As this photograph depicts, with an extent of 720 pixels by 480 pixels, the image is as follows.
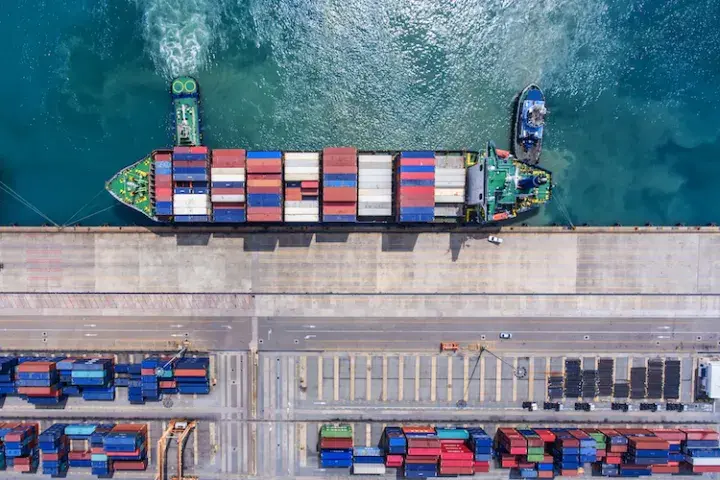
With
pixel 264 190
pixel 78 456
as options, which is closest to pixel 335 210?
pixel 264 190

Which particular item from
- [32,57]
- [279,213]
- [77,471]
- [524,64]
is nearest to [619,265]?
[524,64]

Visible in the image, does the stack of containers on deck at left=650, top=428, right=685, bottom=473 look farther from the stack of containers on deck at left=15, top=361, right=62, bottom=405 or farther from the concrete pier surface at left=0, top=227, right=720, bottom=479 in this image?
the stack of containers on deck at left=15, top=361, right=62, bottom=405

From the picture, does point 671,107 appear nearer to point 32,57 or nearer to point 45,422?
point 32,57

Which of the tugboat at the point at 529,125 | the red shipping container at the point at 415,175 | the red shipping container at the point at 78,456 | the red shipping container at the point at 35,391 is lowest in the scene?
the red shipping container at the point at 78,456

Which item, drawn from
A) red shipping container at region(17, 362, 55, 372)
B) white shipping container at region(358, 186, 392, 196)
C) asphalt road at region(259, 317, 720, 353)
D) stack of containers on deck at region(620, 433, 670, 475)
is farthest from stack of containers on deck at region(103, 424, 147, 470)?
stack of containers on deck at region(620, 433, 670, 475)

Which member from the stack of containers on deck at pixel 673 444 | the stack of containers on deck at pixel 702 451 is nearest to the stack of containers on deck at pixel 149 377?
the stack of containers on deck at pixel 673 444

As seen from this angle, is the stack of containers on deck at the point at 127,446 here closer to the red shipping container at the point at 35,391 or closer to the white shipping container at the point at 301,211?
the red shipping container at the point at 35,391
